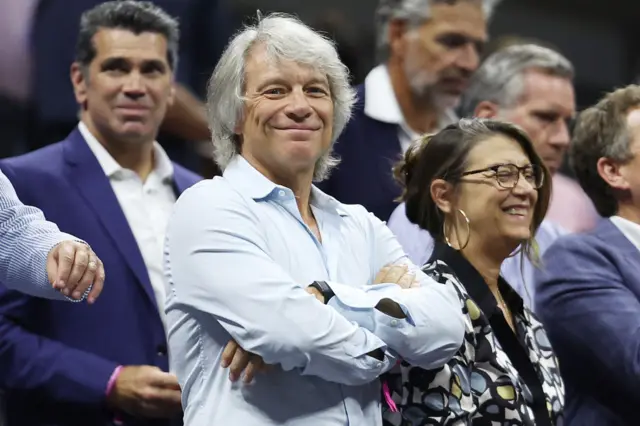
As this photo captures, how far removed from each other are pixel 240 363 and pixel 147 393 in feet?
2.28

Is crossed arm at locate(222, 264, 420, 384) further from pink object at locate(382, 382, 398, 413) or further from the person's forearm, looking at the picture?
pink object at locate(382, 382, 398, 413)

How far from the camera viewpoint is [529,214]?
315 cm

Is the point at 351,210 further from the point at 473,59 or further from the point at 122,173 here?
the point at 473,59

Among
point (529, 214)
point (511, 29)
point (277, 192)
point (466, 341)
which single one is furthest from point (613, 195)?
point (511, 29)

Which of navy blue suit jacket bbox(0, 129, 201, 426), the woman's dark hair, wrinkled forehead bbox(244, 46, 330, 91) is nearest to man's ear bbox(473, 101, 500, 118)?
the woman's dark hair

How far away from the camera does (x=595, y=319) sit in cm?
334

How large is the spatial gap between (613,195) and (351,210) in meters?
1.05

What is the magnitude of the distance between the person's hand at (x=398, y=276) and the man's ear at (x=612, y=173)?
1064 mm

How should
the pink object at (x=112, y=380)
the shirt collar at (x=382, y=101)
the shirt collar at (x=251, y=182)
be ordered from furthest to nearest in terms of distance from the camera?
the shirt collar at (x=382, y=101) → the pink object at (x=112, y=380) → the shirt collar at (x=251, y=182)

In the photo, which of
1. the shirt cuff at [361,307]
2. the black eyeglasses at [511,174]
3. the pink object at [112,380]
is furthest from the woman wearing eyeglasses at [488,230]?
the pink object at [112,380]

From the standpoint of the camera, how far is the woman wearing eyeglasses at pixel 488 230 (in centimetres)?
290

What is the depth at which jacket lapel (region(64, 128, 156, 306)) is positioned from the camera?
3.38m

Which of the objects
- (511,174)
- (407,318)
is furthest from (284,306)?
(511,174)

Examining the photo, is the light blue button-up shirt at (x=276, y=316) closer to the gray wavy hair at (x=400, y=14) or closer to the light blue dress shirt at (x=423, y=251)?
the light blue dress shirt at (x=423, y=251)
